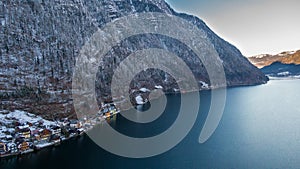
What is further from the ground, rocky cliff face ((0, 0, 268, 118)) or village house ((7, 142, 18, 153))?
rocky cliff face ((0, 0, 268, 118))

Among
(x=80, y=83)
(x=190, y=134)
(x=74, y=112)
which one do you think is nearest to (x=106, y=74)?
(x=80, y=83)

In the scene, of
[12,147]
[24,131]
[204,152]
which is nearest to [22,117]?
[24,131]

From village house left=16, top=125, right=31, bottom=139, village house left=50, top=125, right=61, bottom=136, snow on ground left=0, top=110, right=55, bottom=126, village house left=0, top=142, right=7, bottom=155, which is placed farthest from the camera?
snow on ground left=0, top=110, right=55, bottom=126

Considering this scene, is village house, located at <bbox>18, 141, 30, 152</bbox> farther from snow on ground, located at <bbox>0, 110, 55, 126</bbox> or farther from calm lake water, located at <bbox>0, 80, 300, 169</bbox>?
snow on ground, located at <bbox>0, 110, 55, 126</bbox>

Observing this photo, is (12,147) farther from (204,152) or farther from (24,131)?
(204,152)

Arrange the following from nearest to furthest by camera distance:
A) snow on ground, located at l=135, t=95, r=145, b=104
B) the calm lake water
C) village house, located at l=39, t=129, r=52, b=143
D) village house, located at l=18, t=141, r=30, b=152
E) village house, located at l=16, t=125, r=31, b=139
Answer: the calm lake water < village house, located at l=18, t=141, r=30, b=152 < village house, located at l=16, t=125, r=31, b=139 < village house, located at l=39, t=129, r=52, b=143 < snow on ground, located at l=135, t=95, r=145, b=104

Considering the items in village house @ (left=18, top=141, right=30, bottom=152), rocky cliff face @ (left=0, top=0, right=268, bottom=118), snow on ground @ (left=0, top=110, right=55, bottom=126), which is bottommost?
village house @ (left=18, top=141, right=30, bottom=152)

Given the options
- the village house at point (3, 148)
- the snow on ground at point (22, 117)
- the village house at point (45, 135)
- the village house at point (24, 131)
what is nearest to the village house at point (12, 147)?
the village house at point (3, 148)

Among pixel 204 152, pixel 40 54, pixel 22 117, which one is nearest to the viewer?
pixel 204 152

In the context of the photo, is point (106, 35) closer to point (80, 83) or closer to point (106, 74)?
point (106, 74)

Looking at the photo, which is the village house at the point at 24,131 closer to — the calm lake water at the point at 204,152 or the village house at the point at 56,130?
the village house at the point at 56,130

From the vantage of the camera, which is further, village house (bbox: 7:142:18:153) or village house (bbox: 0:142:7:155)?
village house (bbox: 7:142:18:153)

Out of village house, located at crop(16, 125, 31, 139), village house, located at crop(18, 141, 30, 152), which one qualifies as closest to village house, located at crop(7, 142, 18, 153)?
village house, located at crop(18, 141, 30, 152)
